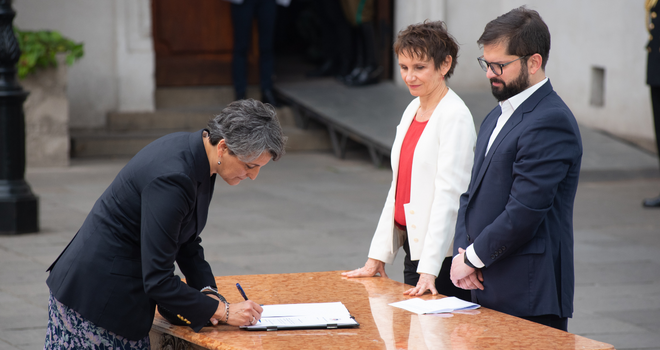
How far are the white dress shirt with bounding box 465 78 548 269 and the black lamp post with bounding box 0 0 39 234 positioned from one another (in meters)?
4.62

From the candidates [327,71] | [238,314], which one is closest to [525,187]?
[238,314]

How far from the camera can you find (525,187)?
2.74 metres

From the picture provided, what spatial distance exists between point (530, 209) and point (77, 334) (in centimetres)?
158

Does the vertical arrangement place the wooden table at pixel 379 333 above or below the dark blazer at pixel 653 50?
below

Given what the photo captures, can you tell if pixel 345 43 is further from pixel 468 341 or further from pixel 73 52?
pixel 468 341

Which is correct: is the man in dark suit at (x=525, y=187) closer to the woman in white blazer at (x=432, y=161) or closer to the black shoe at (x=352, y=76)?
the woman in white blazer at (x=432, y=161)

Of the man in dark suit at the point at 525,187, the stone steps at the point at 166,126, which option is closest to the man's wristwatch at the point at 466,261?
the man in dark suit at the point at 525,187

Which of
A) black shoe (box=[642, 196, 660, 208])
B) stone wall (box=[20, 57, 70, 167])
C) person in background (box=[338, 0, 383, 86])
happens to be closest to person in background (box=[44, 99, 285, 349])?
Result: black shoe (box=[642, 196, 660, 208])

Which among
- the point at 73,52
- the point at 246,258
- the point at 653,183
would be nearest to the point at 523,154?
the point at 246,258

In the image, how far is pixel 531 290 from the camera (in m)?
2.84

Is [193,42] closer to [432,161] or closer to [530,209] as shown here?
[432,161]

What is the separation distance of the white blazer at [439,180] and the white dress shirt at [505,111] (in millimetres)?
225

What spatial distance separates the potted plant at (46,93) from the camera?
906cm

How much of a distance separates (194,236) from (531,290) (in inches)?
47.8
